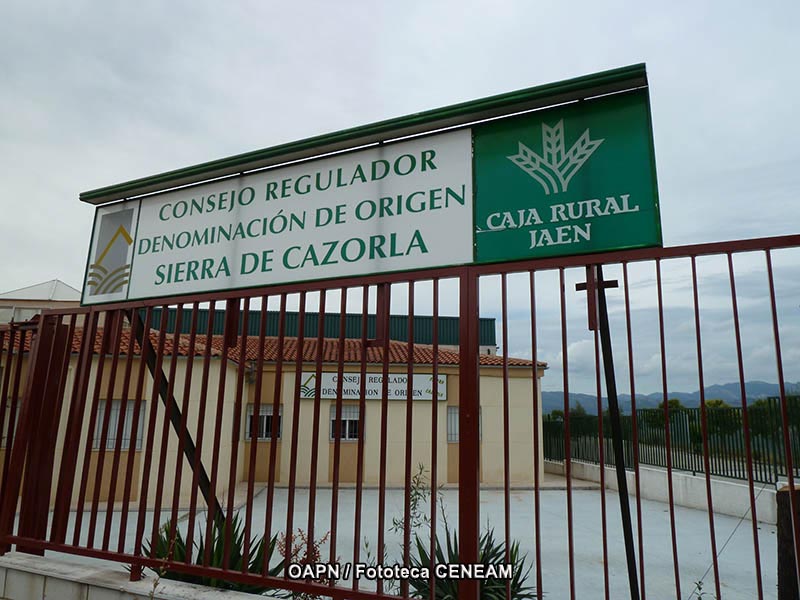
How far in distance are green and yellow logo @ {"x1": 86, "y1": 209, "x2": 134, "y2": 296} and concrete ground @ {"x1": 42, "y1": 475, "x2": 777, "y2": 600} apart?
3.04 m

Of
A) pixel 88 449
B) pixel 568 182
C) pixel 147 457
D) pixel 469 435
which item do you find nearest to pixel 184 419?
pixel 147 457

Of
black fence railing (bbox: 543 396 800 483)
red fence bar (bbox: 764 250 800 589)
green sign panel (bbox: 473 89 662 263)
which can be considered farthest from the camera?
black fence railing (bbox: 543 396 800 483)

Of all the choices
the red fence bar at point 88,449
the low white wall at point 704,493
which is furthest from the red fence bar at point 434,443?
the low white wall at point 704,493

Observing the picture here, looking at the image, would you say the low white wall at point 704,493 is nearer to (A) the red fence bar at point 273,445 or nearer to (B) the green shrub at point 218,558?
(B) the green shrub at point 218,558

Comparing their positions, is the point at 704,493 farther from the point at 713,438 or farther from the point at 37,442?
the point at 37,442

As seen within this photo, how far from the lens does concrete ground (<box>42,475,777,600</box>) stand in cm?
630

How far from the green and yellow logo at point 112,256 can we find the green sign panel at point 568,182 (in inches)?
130

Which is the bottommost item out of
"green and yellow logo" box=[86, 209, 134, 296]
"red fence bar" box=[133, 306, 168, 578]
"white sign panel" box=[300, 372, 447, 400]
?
"red fence bar" box=[133, 306, 168, 578]

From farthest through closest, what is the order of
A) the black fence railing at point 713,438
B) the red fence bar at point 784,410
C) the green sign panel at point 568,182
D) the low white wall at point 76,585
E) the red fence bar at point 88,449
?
the black fence railing at point 713,438 → the red fence bar at point 88,449 → the low white wall at point 76,585 → the green sign panel at point 568,182 → the red fence bar at point 784,410

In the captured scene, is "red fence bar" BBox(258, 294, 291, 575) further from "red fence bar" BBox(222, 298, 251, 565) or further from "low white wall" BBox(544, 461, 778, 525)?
"low white wall" BBox(544, 461, 778, 525)

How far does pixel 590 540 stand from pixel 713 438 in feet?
10.3

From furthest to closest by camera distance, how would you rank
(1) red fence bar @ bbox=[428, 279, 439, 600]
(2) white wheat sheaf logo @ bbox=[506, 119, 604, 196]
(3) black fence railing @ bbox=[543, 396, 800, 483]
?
1. (3) black fence railing @ bbox=[543, 396, 800, 483]
2. (2) white wheat sheaf logo @ bbox=[506, 119, 604, 196]
3. (1) red fence bar @ bbox=[428, 279, 439, 600]

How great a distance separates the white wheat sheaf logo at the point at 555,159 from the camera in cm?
309

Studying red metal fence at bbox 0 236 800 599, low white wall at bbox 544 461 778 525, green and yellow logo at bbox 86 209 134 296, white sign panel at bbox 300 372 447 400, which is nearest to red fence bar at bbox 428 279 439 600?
red metal fence at bbox 0 236 800 599
